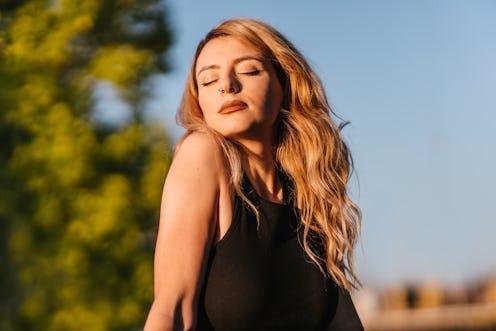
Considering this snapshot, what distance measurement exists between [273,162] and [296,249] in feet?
1.02

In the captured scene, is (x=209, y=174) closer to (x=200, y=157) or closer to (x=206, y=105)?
(x=200, y=157)

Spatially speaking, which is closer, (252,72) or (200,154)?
(200,154)

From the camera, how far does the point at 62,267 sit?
564 inches

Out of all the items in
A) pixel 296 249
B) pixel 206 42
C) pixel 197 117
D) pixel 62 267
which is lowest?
pixel 62 267

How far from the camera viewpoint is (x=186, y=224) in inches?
84.1

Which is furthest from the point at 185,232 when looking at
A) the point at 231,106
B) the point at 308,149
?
the point at 308,149

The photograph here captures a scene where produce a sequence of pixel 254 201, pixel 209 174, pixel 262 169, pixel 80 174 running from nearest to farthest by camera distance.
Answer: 1. pixel 209 174
2. pixel 254 201
3. pixel 262 169
4. pixel 80 174

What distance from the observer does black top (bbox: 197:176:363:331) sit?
216cm

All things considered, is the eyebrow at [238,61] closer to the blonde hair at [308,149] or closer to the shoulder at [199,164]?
the blonde hair at [308,149]

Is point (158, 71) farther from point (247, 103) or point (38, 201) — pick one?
point (247, 103)

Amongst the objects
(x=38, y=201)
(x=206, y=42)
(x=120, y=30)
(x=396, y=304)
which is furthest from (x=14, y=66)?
(x=396, y=304)

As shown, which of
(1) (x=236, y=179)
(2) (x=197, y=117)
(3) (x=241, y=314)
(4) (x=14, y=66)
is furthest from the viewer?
(4) (x=14, y=66)

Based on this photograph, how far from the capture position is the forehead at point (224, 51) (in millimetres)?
2467

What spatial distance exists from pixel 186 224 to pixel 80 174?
13.3 m
